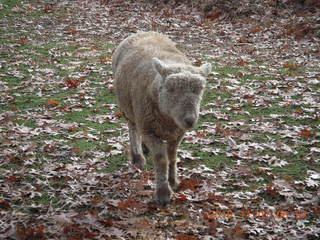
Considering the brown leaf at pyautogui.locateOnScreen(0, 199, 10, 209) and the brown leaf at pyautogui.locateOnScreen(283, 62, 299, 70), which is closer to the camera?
the brown leaf at pyautogui.locateOnScreen(0, 199, 10, 209)

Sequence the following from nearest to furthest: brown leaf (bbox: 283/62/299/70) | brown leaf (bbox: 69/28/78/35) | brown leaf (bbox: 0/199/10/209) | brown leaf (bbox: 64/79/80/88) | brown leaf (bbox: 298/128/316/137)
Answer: brown leaf (bbox: 0/199/10/209) < brown leaf (bbox: 298/128/316/137) < brown leaf (bbox: 64/79/80/88) < brown leaf (bbox: 283/62/299/70) < brown leaf (bbox: 69/28/78/35)

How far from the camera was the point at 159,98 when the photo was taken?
16.6 feet

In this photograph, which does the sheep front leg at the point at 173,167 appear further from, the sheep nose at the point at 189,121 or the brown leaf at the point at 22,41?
the brown leaf at the point at 22,41

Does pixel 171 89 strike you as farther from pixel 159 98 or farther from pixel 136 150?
pixel 136 150

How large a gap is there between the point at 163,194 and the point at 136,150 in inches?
59.2

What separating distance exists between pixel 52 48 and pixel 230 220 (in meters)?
12.0

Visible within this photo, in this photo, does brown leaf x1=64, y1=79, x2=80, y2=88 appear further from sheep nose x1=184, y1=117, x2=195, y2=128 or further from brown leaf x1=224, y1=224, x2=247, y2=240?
brown leaf x1=224, y1=224, x2=247, y2=240

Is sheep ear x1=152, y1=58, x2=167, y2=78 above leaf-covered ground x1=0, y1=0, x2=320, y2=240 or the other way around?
above

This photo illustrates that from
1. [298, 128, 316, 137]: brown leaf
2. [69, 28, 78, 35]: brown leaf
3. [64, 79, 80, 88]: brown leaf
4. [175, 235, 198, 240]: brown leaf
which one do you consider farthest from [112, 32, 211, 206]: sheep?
[69, 28, 78, 35]: brown leaf

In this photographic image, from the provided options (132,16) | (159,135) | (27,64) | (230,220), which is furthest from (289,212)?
(132,16)

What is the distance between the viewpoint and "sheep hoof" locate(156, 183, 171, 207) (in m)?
5.41

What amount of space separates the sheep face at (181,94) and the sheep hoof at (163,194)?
1.10 m

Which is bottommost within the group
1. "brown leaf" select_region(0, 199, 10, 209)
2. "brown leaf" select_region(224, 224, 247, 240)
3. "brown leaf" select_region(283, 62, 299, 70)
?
"brown leaf" select_region(283, 62, 299, 70)

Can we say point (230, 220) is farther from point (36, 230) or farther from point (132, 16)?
point (132, 16)
